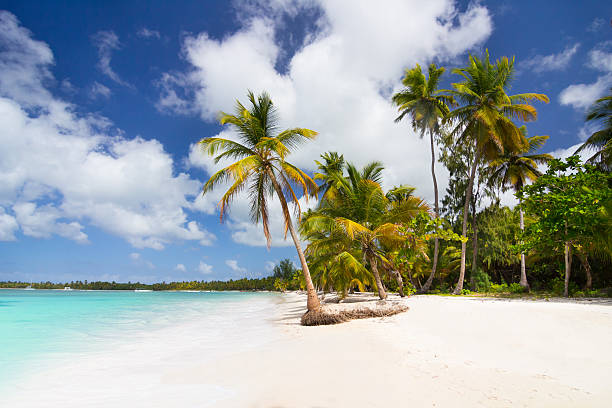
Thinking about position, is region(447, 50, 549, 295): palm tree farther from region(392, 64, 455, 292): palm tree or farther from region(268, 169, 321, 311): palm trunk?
region(268, 169, 321, 311): palm trunk

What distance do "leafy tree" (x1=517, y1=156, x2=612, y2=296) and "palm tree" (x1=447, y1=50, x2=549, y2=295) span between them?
4749mm

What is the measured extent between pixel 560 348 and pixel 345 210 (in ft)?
31.6

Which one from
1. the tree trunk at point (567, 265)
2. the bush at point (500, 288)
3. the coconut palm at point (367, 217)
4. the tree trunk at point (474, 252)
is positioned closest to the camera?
the tree trunk at point (567, 265)

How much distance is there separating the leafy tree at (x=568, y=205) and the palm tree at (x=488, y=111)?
4749mm

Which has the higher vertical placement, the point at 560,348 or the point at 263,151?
the point at 263,151

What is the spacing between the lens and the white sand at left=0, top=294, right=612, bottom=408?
3.34 meters

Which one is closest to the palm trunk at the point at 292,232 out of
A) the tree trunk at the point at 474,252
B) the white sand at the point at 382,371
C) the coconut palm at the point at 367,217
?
the coconut palm at the point at 367,217

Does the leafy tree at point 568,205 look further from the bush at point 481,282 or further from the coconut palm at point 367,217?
the bush at point 481,282

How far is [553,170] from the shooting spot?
11.2 meters

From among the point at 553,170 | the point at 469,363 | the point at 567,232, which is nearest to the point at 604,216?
the point at 567,232

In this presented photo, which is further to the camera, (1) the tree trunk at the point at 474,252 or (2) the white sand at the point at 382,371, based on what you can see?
(1) the tree trunk at the point at 474,252

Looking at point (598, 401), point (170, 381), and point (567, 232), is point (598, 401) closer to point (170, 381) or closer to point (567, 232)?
point (170, 381)

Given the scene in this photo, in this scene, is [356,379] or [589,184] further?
[589,184]

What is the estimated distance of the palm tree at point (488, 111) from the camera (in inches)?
621
